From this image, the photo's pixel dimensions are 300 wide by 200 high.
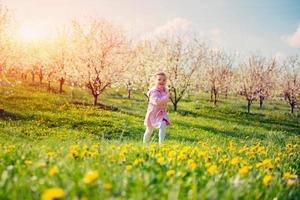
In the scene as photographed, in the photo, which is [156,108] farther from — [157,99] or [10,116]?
[10,116]

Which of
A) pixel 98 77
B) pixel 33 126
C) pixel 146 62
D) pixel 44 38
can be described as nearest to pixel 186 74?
pixel 146 62

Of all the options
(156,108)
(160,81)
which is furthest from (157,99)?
(160,81)

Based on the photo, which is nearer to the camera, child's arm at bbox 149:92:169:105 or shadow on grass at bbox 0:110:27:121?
child's arm at bbox 149:92:169:105

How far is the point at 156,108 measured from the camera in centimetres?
1210

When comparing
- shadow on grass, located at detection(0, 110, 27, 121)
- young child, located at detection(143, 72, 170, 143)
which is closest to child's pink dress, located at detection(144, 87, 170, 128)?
young child, located at detection(143, 72, 170, 143)

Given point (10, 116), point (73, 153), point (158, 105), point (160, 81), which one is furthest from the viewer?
point (10, 116)

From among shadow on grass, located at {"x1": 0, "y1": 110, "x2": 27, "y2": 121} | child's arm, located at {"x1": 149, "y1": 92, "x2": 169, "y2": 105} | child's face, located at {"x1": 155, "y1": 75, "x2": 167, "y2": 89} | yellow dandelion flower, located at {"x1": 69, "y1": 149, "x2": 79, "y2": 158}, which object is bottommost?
shadow on grass, located at {"x1": 0, "y1": 110, "x2": 27, "y2": 121}

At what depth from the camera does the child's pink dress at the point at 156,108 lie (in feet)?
39.1

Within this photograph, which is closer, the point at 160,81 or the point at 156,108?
the point at 160,81

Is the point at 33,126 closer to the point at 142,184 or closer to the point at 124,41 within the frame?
the point at 142,184

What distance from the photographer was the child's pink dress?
469 inches

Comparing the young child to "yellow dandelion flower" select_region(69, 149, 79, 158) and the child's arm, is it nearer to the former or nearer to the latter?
the child's arm

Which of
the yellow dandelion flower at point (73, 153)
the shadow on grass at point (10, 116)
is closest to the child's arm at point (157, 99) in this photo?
the yellow dandelion flower at point (73, 153)

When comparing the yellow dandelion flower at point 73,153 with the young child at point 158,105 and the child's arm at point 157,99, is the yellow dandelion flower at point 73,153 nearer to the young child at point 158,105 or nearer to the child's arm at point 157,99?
the young child at point 158,105
